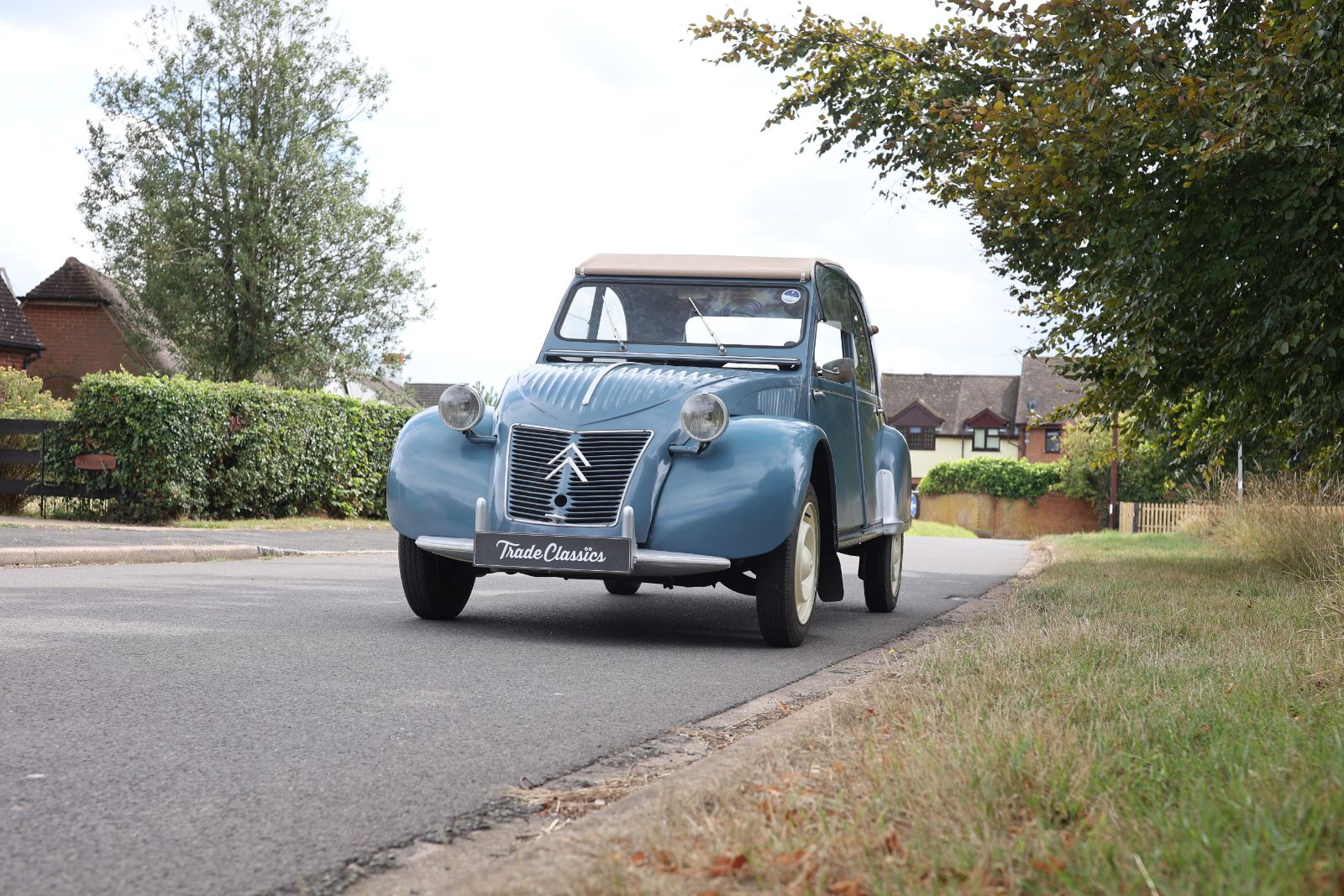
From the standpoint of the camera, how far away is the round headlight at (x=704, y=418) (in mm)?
Answer: 6477

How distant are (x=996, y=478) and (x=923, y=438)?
65.6 ft

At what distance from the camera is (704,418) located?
21.3 feet

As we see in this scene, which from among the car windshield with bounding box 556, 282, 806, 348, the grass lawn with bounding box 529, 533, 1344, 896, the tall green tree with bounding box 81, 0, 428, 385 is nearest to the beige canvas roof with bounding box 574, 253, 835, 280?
the car windshield with bounding box 556, 282, 806, 348

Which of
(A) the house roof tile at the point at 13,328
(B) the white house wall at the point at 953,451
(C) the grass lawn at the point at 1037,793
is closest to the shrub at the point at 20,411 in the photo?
(A) the house roof tile at the point at 13,328

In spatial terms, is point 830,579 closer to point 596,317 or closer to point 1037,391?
point 596,317

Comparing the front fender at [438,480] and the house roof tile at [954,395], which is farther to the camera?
the house roof tile at [954,395]

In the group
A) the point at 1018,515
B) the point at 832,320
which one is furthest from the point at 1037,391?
the point at 832,320

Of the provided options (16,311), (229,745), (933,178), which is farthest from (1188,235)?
(16,311)

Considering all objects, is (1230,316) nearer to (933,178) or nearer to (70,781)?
(933,178)

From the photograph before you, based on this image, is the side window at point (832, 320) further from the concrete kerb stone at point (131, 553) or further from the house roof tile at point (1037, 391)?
the house roof tile at point (1037, 391)

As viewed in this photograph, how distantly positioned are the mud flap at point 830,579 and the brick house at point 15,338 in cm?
2950

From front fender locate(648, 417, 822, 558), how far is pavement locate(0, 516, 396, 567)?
6.43m

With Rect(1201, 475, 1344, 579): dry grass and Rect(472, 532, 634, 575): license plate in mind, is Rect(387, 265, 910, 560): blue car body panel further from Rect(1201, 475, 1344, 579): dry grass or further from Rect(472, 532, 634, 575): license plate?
Rect(1201, 475, 1344, 579): dry grass

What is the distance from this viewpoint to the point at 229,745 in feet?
12.6
